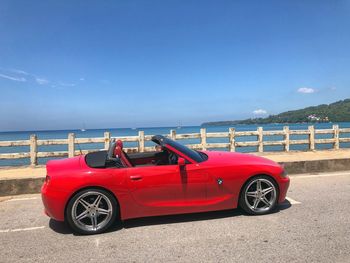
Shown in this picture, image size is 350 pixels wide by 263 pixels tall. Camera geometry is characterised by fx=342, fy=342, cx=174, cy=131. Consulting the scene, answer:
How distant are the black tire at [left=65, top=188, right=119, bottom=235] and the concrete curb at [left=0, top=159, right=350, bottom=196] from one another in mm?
3313

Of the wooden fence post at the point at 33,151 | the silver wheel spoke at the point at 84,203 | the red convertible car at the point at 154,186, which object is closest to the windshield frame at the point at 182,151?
the red convertible car at the point at 154,186

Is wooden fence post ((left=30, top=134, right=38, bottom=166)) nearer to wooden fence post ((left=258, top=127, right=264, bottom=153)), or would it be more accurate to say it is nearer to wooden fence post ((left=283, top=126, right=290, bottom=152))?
wooden fence post ((left=258, top=127, right=264, bottom=153))

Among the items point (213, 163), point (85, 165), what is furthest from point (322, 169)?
point (85, 165)

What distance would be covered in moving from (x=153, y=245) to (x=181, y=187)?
101 centimetres

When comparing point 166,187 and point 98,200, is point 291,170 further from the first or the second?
point 98,200

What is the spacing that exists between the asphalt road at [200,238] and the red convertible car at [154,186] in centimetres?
23

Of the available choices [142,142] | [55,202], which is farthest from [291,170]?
[55,202]

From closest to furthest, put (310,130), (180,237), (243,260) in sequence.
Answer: (243,260) < (180,237) < (310,130)

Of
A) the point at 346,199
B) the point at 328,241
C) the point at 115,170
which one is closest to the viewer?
the point at 328,241

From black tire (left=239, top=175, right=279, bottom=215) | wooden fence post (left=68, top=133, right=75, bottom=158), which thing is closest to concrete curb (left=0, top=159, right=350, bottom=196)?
black tire (left=239, top=175, right=279, bottom=215)

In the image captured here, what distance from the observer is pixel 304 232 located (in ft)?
14.9

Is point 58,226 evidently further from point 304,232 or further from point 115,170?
point 304,232

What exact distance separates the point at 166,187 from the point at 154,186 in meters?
0.18

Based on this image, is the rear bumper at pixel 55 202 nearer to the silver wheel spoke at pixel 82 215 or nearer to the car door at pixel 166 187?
the silver wheel spoke at pixel 82 215
